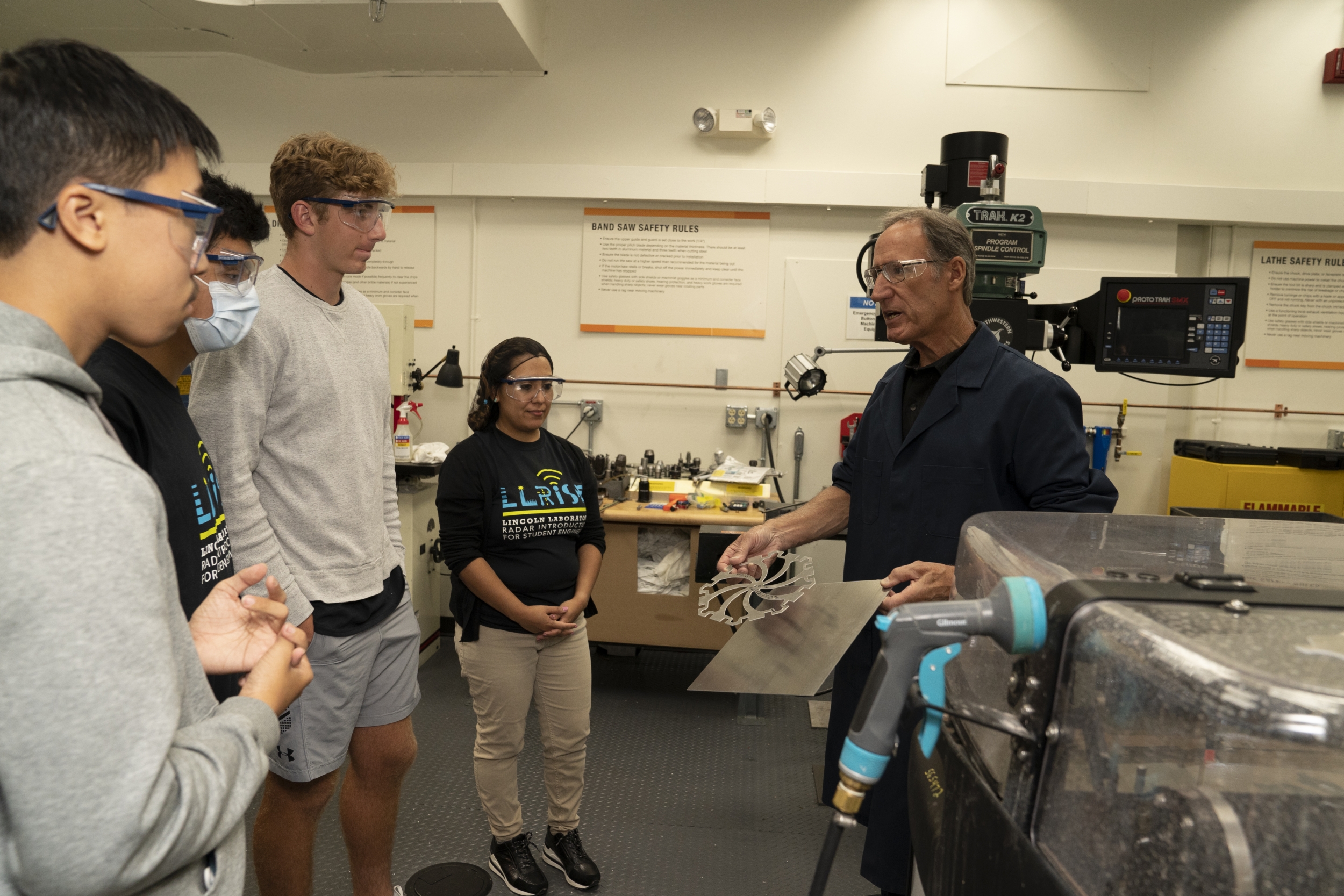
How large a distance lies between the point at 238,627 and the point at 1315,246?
496 centimetres

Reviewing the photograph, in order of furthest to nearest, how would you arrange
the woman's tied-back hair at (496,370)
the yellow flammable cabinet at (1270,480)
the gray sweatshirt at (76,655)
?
the yellow flammable cabinet at (1270,480) → the woman's tied-back hair at (496,370) → the gray sweatshirt at (76,655)

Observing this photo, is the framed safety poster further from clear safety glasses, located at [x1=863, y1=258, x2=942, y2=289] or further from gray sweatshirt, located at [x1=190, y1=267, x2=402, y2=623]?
gray sweatshirt, located at [x1=190, y1=267, x2=402, y2=623]

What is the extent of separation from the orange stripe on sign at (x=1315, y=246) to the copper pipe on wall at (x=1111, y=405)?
2.62ft

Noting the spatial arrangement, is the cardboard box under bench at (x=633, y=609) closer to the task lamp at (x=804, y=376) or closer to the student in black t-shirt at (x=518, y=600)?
the task lamp at (x=804, y=376)

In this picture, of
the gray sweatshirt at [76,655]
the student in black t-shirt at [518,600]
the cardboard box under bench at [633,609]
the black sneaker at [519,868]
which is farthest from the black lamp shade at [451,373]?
the gray sweatshirt at [76,655]

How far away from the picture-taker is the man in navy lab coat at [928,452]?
155 cm

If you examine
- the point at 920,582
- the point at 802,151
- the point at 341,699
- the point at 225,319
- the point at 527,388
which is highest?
the point at 802,151

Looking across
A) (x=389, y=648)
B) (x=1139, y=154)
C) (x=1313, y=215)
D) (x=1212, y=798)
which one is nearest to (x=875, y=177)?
(x=1139, y=154)

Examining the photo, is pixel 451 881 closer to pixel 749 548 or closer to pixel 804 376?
pixel 749 548

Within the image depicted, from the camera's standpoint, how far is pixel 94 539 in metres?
0.57

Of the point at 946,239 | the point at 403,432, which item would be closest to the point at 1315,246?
the point at 946,239

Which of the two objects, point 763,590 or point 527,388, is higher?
point 527,388

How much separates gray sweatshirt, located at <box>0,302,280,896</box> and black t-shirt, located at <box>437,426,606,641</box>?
150cm

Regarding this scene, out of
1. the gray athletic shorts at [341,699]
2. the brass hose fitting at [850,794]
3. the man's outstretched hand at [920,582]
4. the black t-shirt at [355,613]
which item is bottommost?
the gray athletic shorts at [341,699]
